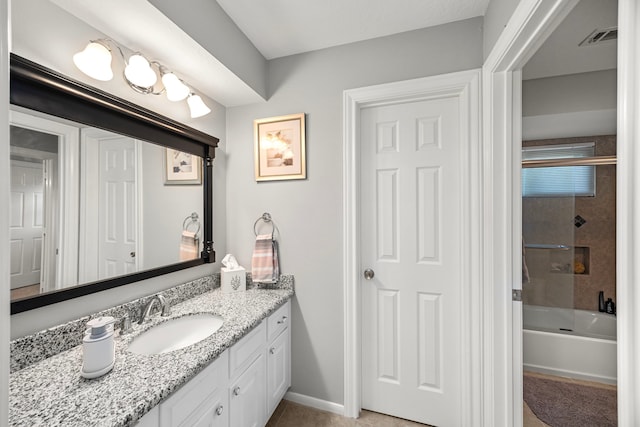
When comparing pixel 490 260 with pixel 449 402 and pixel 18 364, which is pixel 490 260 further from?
pixel 18 364

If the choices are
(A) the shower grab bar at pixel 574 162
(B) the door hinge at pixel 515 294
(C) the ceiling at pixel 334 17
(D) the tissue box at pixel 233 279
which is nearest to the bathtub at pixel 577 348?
(B) the door hinge at pixel 515 294

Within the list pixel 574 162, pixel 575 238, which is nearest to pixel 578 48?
pixel 574 162

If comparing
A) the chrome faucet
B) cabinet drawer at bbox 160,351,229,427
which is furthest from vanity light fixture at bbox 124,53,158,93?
cabinet drawer at bbox 160,351,229,427

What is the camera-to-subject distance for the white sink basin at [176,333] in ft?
3.89

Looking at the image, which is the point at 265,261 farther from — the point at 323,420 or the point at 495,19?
the point at 495,19

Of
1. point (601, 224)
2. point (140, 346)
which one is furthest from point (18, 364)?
point (601, 224)

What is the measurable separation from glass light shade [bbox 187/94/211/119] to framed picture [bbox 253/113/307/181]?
0.37 metres

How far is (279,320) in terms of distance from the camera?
1.65 m

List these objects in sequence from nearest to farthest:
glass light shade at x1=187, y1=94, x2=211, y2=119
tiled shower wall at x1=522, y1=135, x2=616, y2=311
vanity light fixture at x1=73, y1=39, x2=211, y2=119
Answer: vanity light fixture at x1=73, y1=39, x2=211, y2=119 → glass light shade at x1=187, y1=94, x2=211, y2=119 → tiled shower wall at x1=522, y1=135, x2=616, y2=311

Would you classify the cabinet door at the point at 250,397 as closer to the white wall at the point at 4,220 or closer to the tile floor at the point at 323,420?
the tile floor at the point at 323,420

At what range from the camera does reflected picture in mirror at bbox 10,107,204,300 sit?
92cm

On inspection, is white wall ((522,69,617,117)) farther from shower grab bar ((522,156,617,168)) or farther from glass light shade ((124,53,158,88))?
glass light shade ((124,53,158,88))

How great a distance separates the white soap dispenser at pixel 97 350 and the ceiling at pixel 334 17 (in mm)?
1588

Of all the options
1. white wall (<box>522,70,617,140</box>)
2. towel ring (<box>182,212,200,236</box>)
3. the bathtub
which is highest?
white wall (<box>522,70,617,140</box>)
